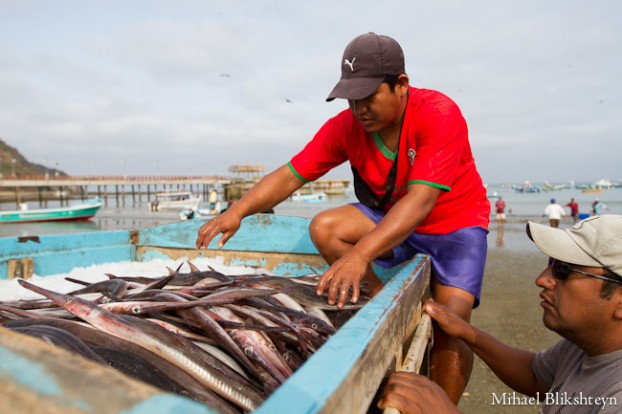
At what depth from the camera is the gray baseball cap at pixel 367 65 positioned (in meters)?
2.72

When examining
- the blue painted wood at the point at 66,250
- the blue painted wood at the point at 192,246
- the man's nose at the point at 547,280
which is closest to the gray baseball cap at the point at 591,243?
the man's nose at the point at 547,280

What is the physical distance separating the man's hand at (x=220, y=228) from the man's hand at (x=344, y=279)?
4.29 ft

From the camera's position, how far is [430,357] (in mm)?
3023

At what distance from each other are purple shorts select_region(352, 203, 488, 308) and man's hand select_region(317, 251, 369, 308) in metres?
1.19

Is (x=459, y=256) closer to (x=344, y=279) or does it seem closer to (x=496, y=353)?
(x=496, y=353)

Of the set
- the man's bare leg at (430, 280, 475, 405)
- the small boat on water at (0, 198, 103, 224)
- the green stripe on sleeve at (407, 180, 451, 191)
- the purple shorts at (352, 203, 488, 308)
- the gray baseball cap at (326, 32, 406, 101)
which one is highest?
the gray baseball cap at (326, 32, 406, 101)

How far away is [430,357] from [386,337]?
1.74 meters

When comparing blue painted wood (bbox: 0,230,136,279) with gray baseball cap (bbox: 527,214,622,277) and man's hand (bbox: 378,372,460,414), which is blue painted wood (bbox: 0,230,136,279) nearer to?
man's hand (bbox: 378,372,460,414)

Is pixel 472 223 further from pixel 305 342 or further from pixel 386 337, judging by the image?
pixel 386 337

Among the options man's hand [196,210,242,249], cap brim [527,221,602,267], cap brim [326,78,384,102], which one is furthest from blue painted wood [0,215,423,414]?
man's hand [196,210,242,249]

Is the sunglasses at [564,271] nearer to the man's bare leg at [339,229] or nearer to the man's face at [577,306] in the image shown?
the man's face at [577,306]

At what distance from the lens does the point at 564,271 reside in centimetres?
196

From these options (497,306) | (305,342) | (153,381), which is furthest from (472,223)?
(497,306)

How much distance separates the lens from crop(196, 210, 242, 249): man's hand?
326 cm
